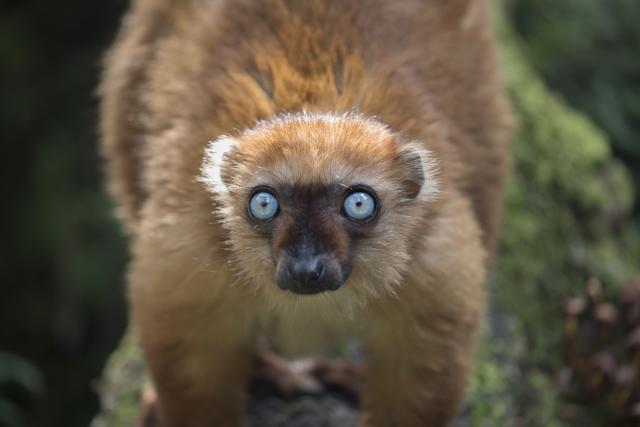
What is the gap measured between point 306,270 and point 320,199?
0.27 meters

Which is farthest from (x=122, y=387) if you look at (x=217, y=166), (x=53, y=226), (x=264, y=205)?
(x=53, y=226)

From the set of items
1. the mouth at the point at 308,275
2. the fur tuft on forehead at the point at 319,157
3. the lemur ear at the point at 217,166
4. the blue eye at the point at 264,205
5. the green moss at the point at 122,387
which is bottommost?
the green moss at the point at 122,387

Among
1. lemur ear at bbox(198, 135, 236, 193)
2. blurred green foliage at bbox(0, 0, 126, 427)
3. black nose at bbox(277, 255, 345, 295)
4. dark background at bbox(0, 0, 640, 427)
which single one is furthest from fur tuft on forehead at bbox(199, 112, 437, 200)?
blurred green foliage at bbox(0, 0, 126, 427)

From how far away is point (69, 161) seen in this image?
25.6 feet

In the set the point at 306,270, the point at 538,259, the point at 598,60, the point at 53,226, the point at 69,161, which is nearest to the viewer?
the point at 306,270

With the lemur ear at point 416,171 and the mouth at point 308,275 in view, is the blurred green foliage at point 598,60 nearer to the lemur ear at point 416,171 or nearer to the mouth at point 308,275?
the lemur ear at point 416,171

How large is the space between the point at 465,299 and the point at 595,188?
2.82m

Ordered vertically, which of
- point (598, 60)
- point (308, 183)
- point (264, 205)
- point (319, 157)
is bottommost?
→ point (264, 205)

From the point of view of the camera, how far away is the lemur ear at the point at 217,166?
3449 millimetres

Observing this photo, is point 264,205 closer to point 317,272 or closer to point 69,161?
point 317,272

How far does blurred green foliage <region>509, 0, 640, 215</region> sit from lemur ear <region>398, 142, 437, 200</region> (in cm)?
525

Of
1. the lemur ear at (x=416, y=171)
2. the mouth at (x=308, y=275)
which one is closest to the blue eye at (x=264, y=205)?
the mouth at (x=308, y=275)

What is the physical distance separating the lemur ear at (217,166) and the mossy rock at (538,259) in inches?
77.8

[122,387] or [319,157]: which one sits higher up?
[319,157]
